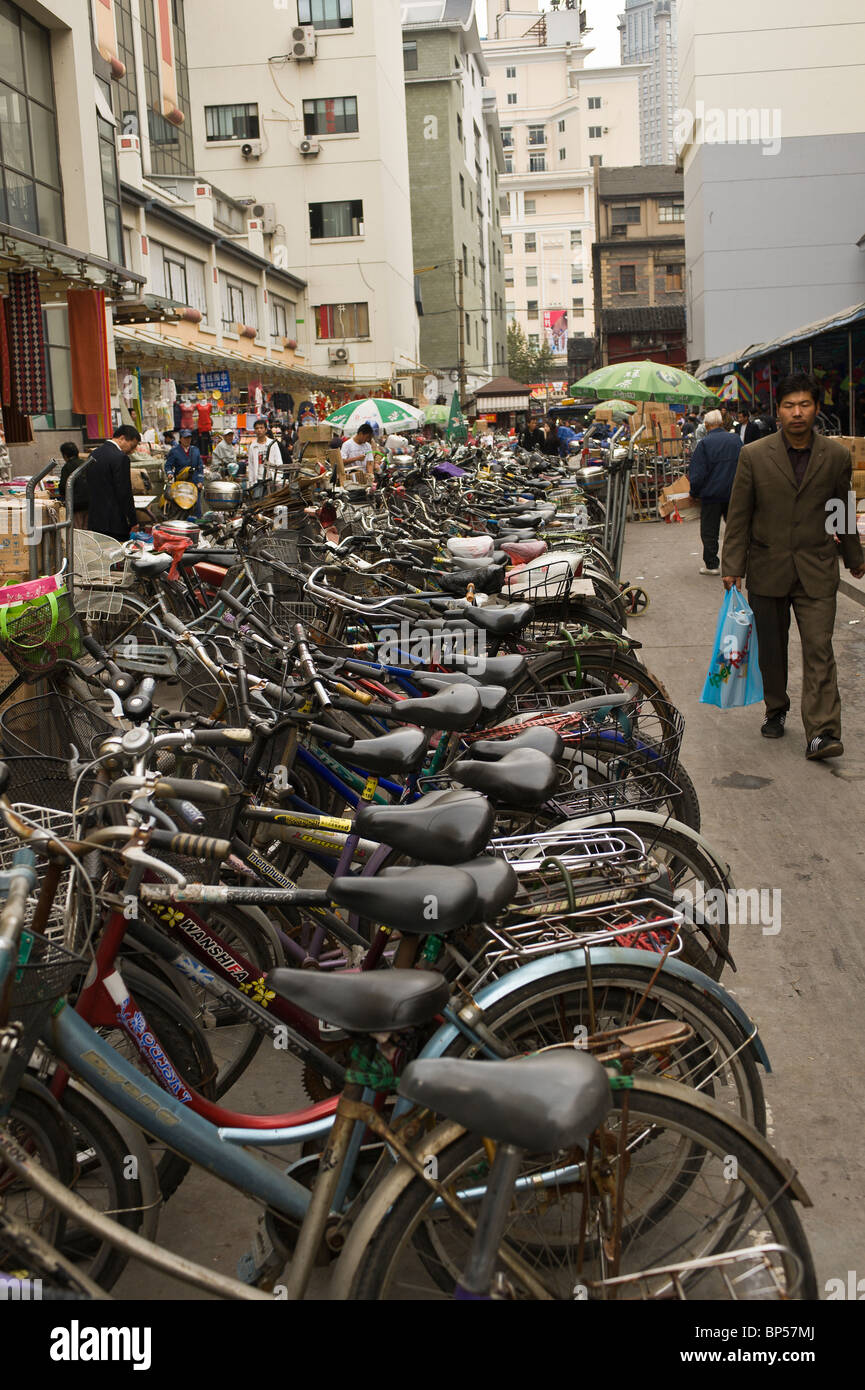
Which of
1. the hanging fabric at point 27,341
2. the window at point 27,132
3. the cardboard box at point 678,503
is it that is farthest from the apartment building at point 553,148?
the hanging fabric at point 27,341

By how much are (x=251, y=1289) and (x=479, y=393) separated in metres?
53.7

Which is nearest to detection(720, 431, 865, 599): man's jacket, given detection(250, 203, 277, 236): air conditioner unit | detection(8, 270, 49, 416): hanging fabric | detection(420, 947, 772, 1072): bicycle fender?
detection(420, 947, 772, 1072): bicycle fender

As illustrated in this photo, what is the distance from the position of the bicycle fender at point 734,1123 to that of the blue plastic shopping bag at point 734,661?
458cm

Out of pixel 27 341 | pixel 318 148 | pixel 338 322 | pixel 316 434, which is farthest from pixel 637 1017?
pixel 318 148

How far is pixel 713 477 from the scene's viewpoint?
13469 millimetres

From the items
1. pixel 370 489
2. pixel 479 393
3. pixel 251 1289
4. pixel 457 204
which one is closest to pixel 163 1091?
pixel 251 1289

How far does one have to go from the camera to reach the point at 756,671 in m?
6.64

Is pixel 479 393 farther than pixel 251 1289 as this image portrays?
Yes

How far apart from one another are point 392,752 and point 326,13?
46.2 m

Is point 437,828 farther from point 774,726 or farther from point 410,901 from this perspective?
point 774,726

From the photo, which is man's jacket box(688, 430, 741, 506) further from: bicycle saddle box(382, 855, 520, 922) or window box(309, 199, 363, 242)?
window box(309, 199, 363, 242)

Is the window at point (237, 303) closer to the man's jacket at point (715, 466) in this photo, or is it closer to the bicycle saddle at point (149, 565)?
the man's jacket at point (715, 466)

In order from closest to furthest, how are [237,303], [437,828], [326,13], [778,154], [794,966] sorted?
[437,828], [794,966], [237,303], [778,154], [326,13]

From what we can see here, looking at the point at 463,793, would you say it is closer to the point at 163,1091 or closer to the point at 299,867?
the point at 163,1091
